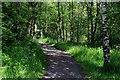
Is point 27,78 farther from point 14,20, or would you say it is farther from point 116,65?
point 14,20

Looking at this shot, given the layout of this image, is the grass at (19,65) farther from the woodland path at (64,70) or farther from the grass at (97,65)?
the grass at (97,65)

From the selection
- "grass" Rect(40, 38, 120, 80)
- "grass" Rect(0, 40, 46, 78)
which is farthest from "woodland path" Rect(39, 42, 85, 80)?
"grass" Rect(0, 40, 46, 78)

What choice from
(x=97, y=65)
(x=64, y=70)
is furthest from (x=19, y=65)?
(x=97, y=65)

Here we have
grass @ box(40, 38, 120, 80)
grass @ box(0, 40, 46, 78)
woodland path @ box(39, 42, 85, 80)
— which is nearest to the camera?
grass @ box(0, 40, 46, 78)

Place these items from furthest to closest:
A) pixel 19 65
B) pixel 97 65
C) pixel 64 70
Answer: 1. pixel 64 70
2. pixel 97 65
3. pixel 19 65

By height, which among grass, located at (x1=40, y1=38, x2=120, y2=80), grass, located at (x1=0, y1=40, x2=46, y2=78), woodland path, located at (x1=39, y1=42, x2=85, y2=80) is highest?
grass, located at (x1=0, y1=40, x2=46, y2=78)

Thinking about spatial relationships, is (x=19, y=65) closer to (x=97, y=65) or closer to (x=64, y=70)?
(x=64, y=70)

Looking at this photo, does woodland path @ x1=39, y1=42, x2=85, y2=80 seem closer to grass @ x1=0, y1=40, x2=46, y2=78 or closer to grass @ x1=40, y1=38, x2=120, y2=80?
grass @ x1=40, y1=38, x2=120, y2=80

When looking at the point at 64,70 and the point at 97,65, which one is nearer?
the point at 97,65

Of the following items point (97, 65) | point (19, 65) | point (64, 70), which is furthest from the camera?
point (64, 70)

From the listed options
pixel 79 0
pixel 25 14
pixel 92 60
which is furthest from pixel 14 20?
pixel 79 0

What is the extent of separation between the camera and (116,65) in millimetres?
15555

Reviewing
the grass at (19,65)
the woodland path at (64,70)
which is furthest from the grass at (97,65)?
the grass at (19,65)

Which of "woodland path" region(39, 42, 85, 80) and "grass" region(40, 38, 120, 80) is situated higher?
"grass" region(40, 38, 120, 80)
